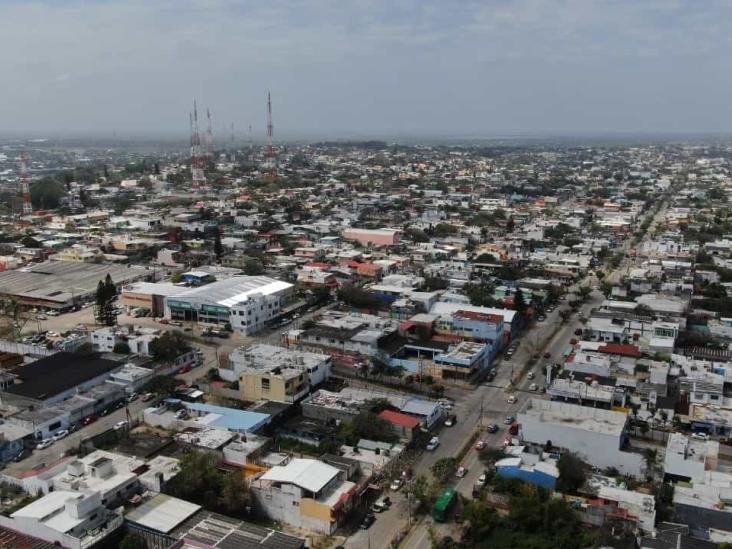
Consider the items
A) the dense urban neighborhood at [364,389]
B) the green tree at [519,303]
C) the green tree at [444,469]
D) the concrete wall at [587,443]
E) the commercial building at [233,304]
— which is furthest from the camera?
the green tree at [519,303]

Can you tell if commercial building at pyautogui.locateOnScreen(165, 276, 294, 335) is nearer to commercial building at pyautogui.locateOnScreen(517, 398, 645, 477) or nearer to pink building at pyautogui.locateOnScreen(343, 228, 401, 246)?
commercial building at pyautogui.locateOnScreen(517, 398, 645, 477)

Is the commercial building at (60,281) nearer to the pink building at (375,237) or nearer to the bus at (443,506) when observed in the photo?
the pink building at (375,237)

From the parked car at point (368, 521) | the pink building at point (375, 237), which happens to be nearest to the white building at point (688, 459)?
the parked car at point (368, 521)

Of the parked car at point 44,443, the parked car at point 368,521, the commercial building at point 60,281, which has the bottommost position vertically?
the parked car at point 368,521

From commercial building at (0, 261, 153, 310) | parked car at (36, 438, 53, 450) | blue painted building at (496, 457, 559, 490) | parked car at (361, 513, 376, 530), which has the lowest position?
parked car at (361, 513, 376, 530)

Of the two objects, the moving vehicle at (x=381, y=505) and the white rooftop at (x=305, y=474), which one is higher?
the white rooftop at (x=305, y=474)

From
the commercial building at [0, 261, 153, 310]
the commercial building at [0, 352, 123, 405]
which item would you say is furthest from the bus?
the commercial building at [0, 261, 153, 310]
